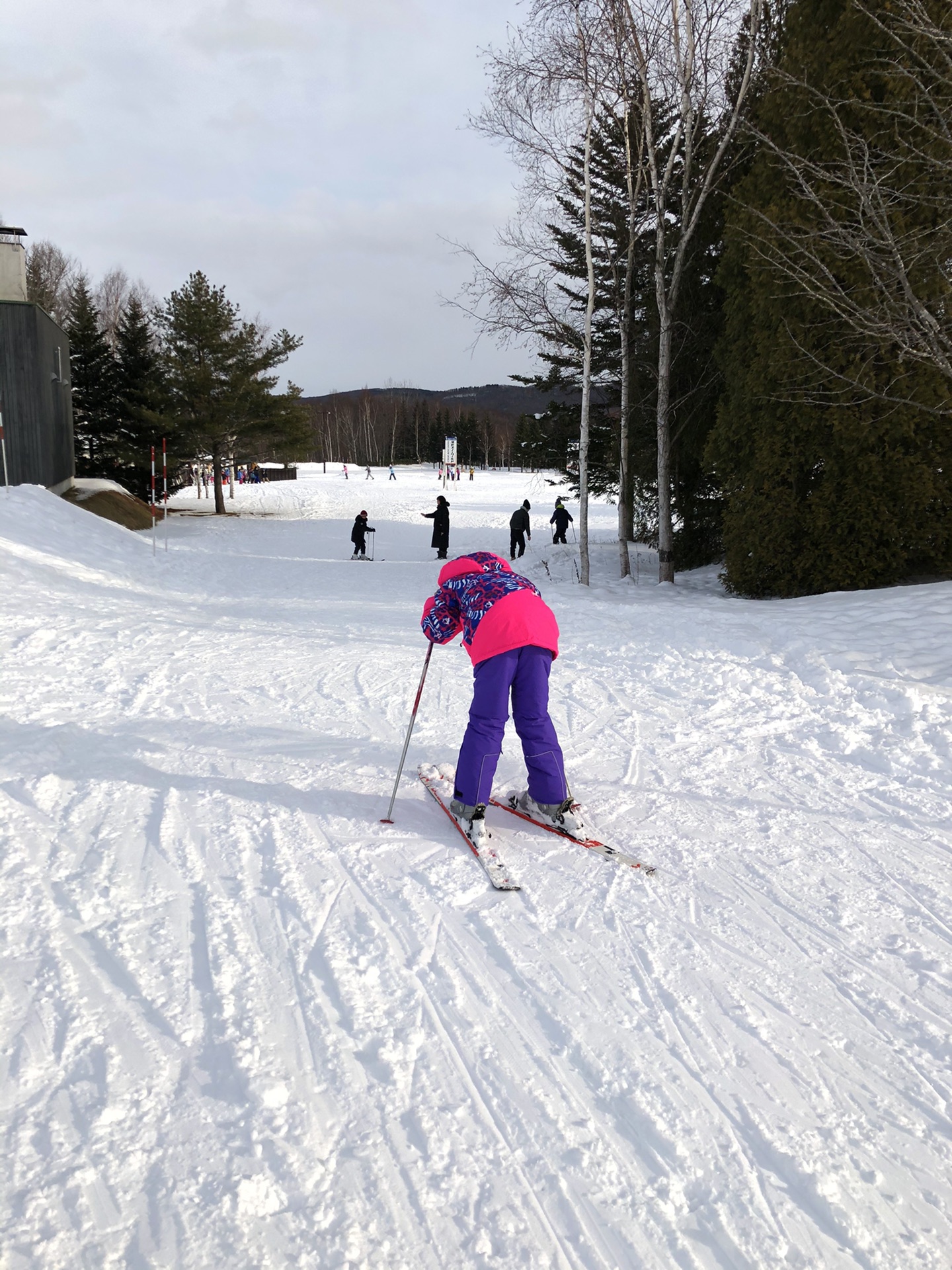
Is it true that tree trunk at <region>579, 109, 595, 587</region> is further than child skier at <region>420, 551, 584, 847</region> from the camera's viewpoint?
Yes

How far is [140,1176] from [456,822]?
228 cm

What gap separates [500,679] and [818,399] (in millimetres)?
7825

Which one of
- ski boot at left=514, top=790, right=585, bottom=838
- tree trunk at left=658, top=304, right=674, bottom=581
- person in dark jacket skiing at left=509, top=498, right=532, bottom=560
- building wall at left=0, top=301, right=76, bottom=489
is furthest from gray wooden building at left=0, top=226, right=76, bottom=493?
ski boot at left=514, top=790, right=585, bottom=838

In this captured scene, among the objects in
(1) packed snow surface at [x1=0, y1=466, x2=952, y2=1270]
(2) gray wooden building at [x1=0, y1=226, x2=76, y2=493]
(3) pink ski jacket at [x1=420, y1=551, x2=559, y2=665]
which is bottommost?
(1) packed snow surface at [x1=0, y1=466, x2=952, y2=1270]

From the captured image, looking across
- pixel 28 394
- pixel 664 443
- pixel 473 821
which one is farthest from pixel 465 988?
pixel 28 394

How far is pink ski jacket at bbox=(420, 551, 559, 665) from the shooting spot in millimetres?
3855

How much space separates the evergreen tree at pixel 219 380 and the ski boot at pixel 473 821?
76.9 feet

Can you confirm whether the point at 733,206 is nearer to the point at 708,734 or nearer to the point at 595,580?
the point at 595,580

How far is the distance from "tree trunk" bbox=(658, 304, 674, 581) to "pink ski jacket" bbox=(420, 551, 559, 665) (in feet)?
28.0

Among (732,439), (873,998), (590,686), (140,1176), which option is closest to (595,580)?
(732,439)

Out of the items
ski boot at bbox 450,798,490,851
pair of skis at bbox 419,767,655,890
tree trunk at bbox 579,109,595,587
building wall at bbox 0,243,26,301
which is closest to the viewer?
pair of skis at bbox 419,767,655,890

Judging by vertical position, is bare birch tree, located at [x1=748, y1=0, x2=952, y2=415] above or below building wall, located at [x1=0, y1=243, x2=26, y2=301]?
below

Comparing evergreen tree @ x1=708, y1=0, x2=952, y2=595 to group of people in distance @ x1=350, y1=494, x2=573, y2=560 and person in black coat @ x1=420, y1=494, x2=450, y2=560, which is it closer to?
group of people in distance @ x1=350, y1=494, x2=573, y2=560

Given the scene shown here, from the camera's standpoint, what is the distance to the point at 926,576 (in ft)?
33.1
